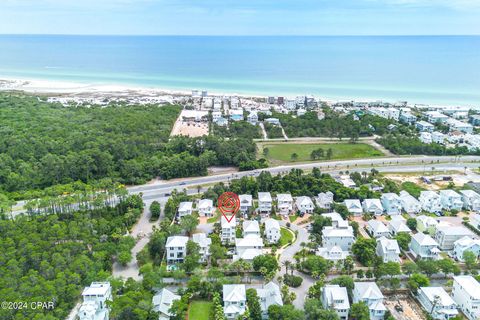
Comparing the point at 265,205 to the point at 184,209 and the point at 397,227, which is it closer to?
the point at 184,209

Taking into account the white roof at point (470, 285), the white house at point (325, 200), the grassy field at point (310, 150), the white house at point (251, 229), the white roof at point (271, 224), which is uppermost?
the grassy field at point (310, 150)

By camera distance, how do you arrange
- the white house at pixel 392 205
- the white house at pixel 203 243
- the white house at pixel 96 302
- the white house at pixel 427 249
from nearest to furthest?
the white house at pixel 96 302 → the white house at pixel 203 243 → the white house at pixel 427 249 → the white house at pixel 392 205

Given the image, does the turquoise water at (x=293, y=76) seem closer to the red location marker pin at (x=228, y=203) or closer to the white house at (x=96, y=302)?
the red location marker pin at (x=228, y=203)

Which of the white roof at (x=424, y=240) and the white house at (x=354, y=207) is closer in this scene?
the white roof at (x=424, y=240)

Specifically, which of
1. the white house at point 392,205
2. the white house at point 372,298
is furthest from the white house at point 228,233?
the white house at point 392,205

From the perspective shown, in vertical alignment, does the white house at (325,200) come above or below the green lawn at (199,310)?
above

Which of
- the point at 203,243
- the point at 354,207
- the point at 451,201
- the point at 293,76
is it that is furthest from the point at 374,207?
the point at 293,76

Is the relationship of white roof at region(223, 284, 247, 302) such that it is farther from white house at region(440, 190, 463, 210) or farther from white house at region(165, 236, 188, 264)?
white house at region(440, 190, 463, 210)
